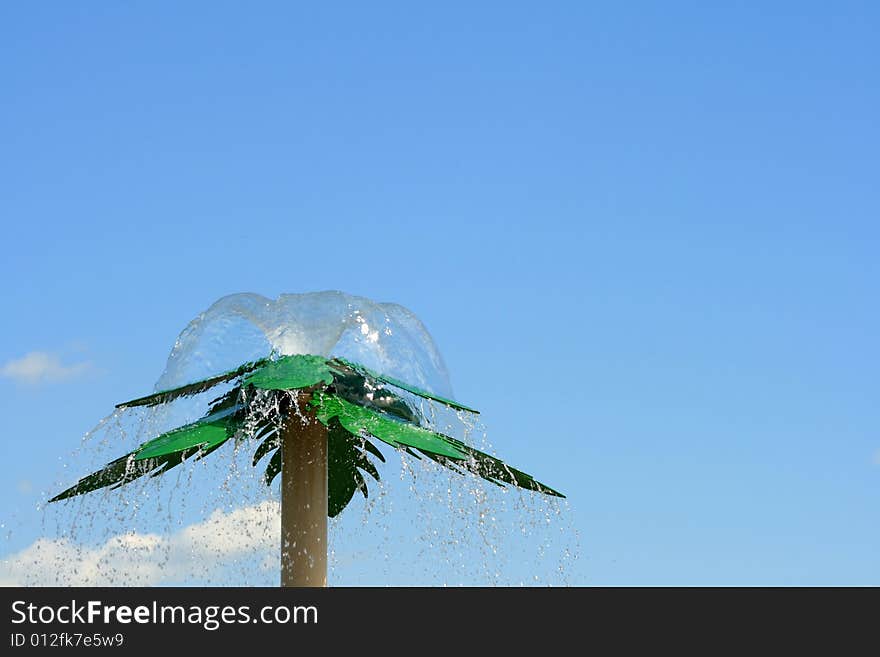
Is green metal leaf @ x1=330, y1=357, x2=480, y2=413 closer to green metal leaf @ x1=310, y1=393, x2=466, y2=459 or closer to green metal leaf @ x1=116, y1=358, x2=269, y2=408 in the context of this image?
green metal leaf @ x1=310, y1=393, x2=466, y2=459

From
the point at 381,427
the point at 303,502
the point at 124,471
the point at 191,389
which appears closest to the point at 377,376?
the point at 381,427

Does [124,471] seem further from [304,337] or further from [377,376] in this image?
[377,376]

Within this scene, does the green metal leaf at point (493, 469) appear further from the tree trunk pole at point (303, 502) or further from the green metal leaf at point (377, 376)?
the tree trunk pole at point (303, 502)

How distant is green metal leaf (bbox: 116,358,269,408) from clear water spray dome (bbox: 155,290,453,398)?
0.07m

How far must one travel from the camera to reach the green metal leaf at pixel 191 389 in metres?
12.5

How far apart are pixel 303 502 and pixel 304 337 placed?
1888mm

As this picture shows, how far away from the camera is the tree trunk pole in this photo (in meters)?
12.2

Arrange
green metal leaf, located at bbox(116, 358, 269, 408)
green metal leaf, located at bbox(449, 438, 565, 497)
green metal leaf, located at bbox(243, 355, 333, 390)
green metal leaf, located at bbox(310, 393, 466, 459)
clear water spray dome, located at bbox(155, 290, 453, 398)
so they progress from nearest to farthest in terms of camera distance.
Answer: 1. green metal leaf, located at bbox(310, 393, 466, 459)
2. green metal leaf, located at bbox(243, 355, 333, 390)
3. green metal leaf, located at bbox(449, 438, 565, 497)
4. green metal leaf, located at bbox(116, 358, 269, 408)
5. clear water spray dome, located at bbox(155, 290, 453, 398)

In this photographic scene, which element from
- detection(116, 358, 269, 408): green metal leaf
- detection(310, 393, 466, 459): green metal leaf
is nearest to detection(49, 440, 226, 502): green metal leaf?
detection(116, 358, 269, 408): green metal leaf

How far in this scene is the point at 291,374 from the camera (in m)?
12.0

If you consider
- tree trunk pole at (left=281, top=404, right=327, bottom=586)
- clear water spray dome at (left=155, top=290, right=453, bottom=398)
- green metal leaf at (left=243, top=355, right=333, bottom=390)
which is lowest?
tree trunk pole at (left=281, top=404, right=327, bottom=586)

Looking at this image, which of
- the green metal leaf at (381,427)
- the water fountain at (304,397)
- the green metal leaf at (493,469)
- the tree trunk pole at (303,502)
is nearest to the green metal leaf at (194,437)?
the water fountain at (304,397)
